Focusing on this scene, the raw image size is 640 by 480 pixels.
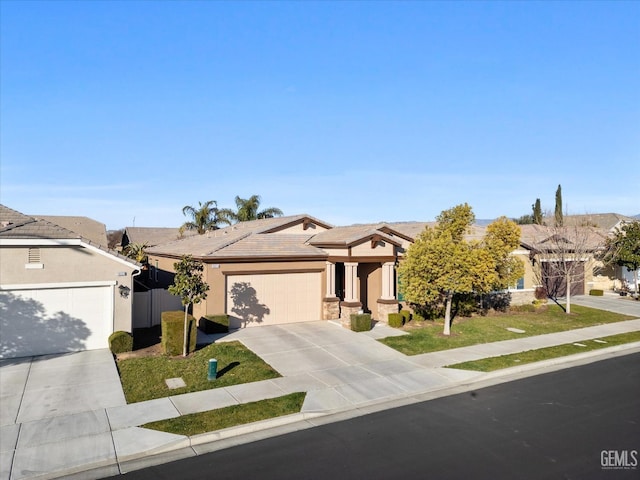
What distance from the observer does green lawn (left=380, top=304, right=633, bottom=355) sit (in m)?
17.6

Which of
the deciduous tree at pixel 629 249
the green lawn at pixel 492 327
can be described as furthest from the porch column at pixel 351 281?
the deciduous tree at pixel 629 249

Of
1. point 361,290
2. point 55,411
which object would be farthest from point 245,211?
point 55,411

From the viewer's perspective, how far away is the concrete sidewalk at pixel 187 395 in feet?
28.5

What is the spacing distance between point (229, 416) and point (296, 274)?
1141cm

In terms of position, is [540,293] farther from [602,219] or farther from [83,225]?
[83,225]

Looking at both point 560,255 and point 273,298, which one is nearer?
point 273,298

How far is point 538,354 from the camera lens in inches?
635

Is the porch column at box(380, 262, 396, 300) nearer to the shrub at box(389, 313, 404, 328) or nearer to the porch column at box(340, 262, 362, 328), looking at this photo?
the shrub at box(389, 313, 404, 328)

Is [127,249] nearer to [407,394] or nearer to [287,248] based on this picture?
[287,248]

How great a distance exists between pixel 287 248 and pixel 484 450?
1420 centimetres

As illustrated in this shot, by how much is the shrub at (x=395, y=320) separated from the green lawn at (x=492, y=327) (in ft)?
1.17

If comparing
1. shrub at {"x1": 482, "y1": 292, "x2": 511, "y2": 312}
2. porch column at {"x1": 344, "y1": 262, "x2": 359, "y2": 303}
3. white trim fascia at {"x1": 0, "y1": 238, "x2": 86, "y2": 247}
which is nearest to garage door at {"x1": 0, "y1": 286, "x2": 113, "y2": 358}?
white trim fascia at {"x1": 0, "y1": 238, "x2": 86, "y2": 247}

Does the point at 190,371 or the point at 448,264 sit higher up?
the point at 448,264

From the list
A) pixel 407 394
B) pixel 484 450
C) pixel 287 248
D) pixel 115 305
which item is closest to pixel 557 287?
pixel 287 248
